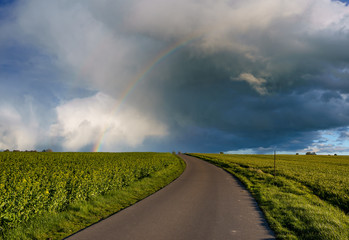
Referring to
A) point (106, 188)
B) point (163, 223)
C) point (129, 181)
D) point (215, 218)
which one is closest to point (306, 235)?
point (215, 218)

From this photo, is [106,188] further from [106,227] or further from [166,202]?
[106,227]

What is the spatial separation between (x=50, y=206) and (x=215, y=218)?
675 cm

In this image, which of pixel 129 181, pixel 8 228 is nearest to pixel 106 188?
pixel 129 181

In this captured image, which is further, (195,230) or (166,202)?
(166,202)

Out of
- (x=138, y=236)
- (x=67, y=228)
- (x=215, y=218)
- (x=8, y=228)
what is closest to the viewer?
(x=138, y=236)

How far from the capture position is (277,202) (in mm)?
12281

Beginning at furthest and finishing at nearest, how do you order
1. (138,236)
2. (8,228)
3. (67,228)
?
1. (67,228)
2. (8,228)
3. (138,236)

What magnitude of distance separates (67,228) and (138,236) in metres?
2.98

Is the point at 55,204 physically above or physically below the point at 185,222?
above

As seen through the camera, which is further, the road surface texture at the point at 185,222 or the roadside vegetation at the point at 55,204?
the roadside vegetation at the point at 55,204

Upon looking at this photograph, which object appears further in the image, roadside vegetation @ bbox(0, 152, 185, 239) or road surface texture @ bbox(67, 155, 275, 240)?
roadside vegetation @ bbox(0, 152, 185, 239)

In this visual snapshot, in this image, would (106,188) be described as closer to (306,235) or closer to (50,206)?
(50,206)

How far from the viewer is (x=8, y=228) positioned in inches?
304

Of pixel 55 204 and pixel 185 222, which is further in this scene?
pixel 55 204
